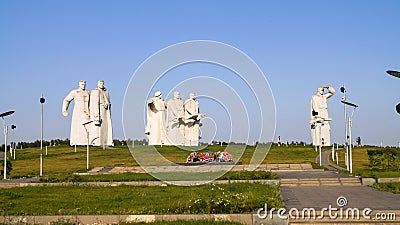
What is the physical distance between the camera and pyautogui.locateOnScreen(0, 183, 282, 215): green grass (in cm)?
1257

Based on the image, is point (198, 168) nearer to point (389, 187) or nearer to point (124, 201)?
point (389, 187)

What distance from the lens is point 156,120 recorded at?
42.3m

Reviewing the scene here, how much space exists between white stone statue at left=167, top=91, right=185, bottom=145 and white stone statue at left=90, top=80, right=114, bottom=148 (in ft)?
16.0

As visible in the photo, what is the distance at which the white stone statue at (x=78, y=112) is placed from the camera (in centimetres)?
4331

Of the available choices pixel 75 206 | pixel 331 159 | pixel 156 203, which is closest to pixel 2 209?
pixel 75 206

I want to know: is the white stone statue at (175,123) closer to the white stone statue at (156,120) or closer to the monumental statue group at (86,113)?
the white stone statue at (156,120)

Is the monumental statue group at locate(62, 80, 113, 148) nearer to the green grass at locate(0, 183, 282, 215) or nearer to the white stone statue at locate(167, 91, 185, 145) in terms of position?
the white stone statue at locate(167, 91, 185, 145)

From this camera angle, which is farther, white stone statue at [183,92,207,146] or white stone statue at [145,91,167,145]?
white stone statue at [183,92,207,146]

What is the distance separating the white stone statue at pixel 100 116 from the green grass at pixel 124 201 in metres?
23.3

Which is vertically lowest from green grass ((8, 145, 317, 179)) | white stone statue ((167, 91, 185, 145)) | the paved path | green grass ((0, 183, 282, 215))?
green grass ((0, 183, 282, 215))

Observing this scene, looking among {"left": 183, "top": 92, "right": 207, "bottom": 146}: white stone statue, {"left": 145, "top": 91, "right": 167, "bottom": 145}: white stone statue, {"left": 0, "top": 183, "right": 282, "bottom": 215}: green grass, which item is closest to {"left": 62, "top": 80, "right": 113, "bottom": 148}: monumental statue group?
{"left": 145, "top": 91, "right": 167, "bottom": 145}: white stone statue

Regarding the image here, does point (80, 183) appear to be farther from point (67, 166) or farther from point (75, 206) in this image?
point (67, 166)

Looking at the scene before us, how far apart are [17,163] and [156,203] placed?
23775 millimetres

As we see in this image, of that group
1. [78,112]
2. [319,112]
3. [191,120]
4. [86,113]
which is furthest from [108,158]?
[319,112]
